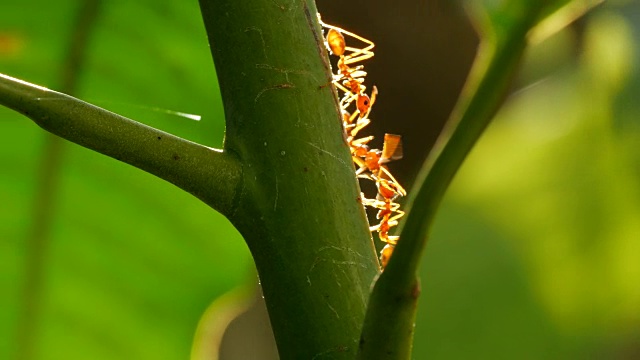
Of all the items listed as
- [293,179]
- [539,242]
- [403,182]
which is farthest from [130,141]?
[403,182]

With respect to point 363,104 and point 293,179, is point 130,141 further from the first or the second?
point 363,104

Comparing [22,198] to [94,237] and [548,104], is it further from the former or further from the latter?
[548,104]

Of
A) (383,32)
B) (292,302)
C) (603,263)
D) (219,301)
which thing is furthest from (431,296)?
(292,302)

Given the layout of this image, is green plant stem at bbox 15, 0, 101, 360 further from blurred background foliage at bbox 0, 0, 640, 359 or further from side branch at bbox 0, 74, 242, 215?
side branch at bbox 0, 74, 242, 215

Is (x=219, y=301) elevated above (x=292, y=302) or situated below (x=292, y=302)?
below

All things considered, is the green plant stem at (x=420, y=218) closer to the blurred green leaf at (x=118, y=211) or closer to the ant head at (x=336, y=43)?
the ant head at (x=336, y=43)

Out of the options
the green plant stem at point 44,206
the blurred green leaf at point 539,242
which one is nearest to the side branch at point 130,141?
the green plant stem at point 44,206

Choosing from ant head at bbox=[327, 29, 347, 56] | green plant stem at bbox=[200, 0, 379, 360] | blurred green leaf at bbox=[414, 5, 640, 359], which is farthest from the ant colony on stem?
blurred green leaf at bbox=[414, 5, 640, 359]
